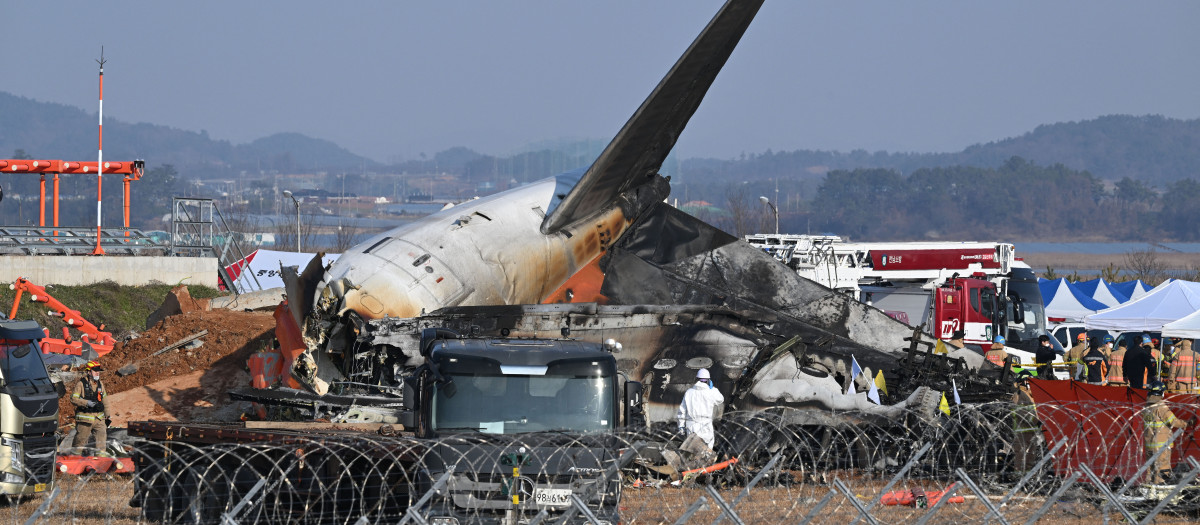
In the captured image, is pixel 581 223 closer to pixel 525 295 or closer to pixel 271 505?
pixel 525 295

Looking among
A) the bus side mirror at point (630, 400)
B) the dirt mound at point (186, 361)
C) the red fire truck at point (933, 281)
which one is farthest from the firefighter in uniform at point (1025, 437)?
the red fire truck at point (933, 281)

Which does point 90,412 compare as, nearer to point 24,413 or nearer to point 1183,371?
point 24,413

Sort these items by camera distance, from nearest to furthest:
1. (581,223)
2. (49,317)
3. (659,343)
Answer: (659,343)
(581,223)
(49,317)

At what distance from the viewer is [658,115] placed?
2555 cm

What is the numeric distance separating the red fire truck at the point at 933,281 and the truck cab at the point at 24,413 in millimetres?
22822

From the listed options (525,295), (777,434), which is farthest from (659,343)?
(525,295)

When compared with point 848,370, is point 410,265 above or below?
above

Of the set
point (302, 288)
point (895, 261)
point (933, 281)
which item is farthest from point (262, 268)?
point (302, 288)

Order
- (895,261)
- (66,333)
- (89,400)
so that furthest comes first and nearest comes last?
(895,261) < (66,333) < (89,400)

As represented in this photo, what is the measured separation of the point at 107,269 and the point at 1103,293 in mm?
39819

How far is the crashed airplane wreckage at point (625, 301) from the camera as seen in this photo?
18.7m

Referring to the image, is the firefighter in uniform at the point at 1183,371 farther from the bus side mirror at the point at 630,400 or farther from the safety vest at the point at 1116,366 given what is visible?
the bus side mirror at the point at 630,400

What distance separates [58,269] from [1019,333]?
3096 centimetres

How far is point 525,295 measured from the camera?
2362cm
